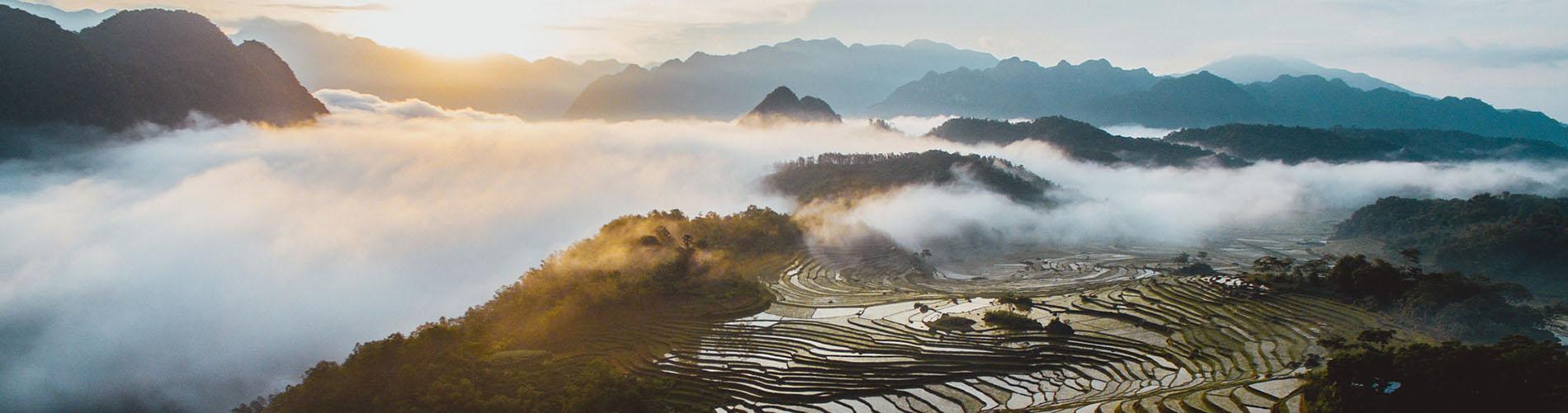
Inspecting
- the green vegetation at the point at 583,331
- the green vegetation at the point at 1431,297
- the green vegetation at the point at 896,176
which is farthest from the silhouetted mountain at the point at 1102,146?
the green vegetation at the point at 1431,297

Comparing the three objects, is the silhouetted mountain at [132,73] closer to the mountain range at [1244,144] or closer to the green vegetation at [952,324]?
the green vegetation at [952,324]

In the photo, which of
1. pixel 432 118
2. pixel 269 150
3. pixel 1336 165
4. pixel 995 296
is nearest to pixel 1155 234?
pixel 995 296

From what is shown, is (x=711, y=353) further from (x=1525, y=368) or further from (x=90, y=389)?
(x=90, y=389)

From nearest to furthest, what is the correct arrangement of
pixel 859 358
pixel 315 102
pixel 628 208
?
pixel 859 358
pixel 628 208
pixel 315 102

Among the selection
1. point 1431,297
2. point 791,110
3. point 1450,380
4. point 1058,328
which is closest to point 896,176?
point 1058,328

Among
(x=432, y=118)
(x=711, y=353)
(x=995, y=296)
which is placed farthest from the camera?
(x=432, y=118)

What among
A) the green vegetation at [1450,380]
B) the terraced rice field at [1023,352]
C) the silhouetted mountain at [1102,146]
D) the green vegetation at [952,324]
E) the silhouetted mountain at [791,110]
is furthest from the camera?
the silhouetted mountain at [791,110]
